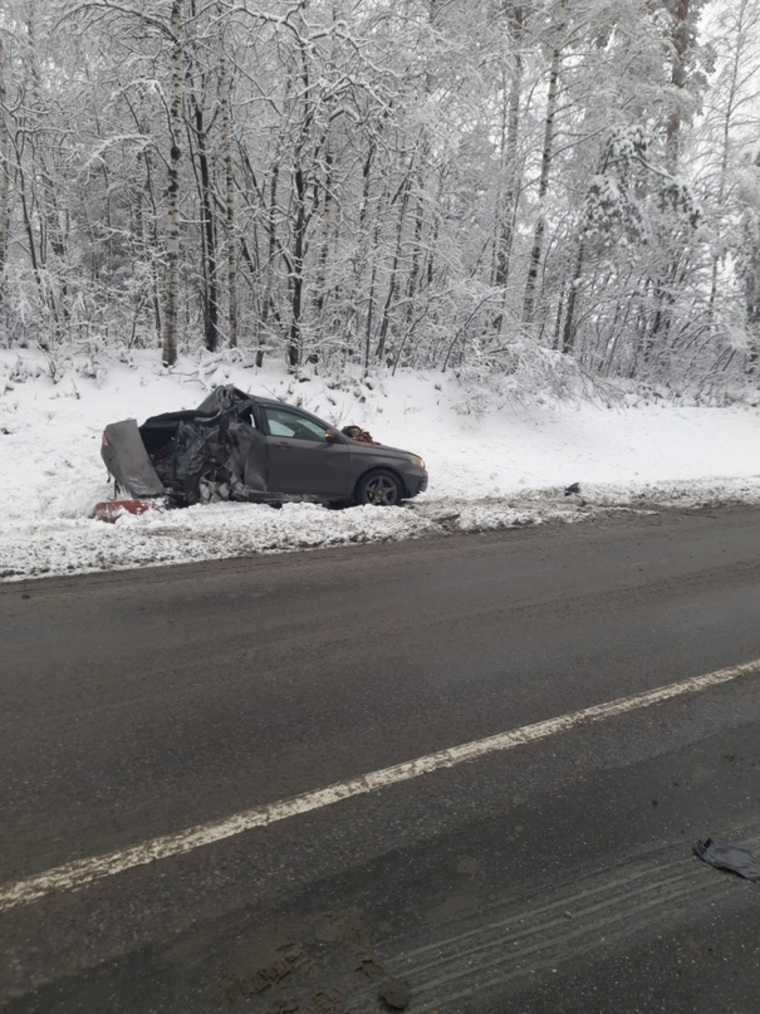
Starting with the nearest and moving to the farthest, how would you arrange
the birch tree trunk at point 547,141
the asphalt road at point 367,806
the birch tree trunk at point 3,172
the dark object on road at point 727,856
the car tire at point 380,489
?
the asphalt road at point 367,806, the dark object on road at point 727,856, the car tire at point 380,489, the birch tree trunk at point 3,172, the birch tree trunk at point 547,141

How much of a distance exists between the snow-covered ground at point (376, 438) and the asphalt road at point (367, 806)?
178cm

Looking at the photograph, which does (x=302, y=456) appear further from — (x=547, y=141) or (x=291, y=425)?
(x=547, y=141)

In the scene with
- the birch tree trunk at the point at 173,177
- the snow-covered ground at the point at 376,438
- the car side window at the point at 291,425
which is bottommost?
the snow-covered ground at the point at 376,438

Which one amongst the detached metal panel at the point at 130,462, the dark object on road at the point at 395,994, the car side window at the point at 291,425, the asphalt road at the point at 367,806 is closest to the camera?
the dark object on road at the point at 395,994

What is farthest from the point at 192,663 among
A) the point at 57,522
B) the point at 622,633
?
the point at 57,522

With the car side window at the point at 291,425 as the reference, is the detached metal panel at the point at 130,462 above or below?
below

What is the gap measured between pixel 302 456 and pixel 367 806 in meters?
6.54

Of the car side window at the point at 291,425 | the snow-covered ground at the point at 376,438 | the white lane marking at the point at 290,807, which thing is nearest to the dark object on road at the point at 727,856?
the white lane marking at the point at 290,807

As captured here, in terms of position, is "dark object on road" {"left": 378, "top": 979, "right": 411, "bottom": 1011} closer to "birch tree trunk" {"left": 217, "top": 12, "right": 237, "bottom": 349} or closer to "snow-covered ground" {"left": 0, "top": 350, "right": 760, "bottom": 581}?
"snow-covered ground" {"left": 0, "top": 350, "right": 760, "bottom": 581}

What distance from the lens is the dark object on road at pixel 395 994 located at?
2.05 meters

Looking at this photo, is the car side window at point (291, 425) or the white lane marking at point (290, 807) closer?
the white lane marking at point (290, 807)

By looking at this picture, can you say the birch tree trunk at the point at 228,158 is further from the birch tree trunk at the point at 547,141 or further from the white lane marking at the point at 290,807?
the white lane marking at the point at 290,807

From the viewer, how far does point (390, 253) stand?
16.8 meters

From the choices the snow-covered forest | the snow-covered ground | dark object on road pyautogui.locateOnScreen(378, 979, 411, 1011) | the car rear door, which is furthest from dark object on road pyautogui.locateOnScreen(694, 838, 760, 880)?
the snow-covered forest
